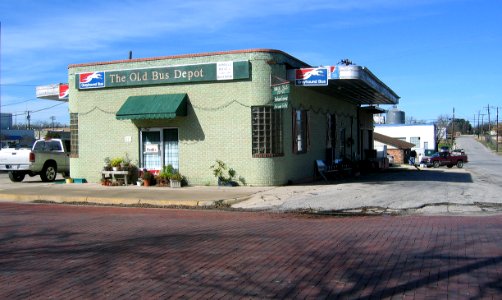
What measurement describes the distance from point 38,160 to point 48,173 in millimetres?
836

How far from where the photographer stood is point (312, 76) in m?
18.1

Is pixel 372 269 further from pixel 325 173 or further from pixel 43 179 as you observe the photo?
pixel 43 179

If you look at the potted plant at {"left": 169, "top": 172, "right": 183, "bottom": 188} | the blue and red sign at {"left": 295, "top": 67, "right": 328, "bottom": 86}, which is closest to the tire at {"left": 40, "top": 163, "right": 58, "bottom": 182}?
the potted plant at {"left": 169, "top": 172, "right": 183, "bottom": 188}

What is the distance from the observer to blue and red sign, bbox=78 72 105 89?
763 inches

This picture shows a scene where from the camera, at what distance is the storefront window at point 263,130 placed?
17.3 m

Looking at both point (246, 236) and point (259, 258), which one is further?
point (246, 236)

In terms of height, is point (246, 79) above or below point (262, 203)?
above

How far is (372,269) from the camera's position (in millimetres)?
6621

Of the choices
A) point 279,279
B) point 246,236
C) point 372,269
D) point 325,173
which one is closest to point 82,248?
point 246,236

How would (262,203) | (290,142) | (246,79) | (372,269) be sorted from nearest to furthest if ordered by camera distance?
1. (372,269)
2. (262,203)
3. (246,79)
4. (290,142)

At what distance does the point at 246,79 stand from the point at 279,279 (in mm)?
11837

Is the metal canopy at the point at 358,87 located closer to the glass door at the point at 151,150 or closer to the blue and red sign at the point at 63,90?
the glass door at the point at 151,150

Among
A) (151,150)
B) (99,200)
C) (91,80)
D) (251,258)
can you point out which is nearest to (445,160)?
(151,150)

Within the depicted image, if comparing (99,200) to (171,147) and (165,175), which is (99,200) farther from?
A: (171,147)
